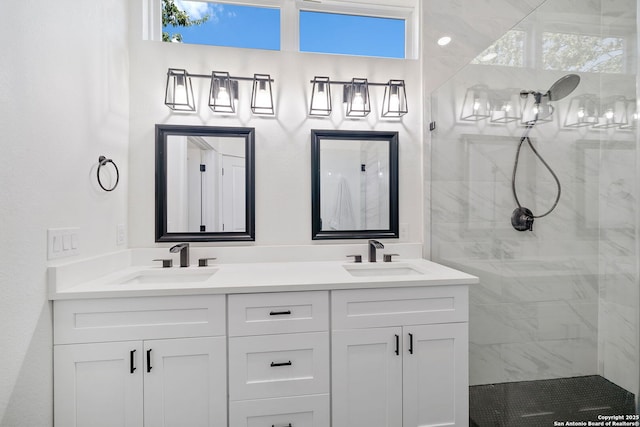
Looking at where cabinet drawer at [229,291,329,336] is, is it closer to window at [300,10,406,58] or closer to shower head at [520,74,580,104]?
shower head at [520,74,580,104]

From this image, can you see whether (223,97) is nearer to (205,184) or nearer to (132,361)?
(205,184)

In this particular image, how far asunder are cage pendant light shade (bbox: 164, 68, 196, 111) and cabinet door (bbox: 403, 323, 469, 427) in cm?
184

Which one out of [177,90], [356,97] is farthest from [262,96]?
[356,97]

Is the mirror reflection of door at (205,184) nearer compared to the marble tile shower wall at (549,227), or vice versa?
the marble tile shower wall at (549,227)

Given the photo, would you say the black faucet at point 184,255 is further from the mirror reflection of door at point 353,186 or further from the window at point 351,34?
the window at point 351,34

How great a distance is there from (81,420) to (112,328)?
0.40 m

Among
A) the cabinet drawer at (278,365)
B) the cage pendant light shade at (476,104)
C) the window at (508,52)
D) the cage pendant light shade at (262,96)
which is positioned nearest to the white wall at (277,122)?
the cage pendant light shade at (262,96)

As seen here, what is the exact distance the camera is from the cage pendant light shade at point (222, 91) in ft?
5.99

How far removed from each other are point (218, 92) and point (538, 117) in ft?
5.97

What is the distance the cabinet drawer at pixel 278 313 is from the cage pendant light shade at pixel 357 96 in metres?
1.25

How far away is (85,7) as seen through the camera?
1.41 metres

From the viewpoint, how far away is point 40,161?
116 cm

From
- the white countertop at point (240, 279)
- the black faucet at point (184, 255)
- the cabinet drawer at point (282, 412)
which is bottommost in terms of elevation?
the cabinet drawer at point (282, 412)

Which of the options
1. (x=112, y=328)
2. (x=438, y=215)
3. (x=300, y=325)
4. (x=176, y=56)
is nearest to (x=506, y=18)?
(x=438, y=215)
